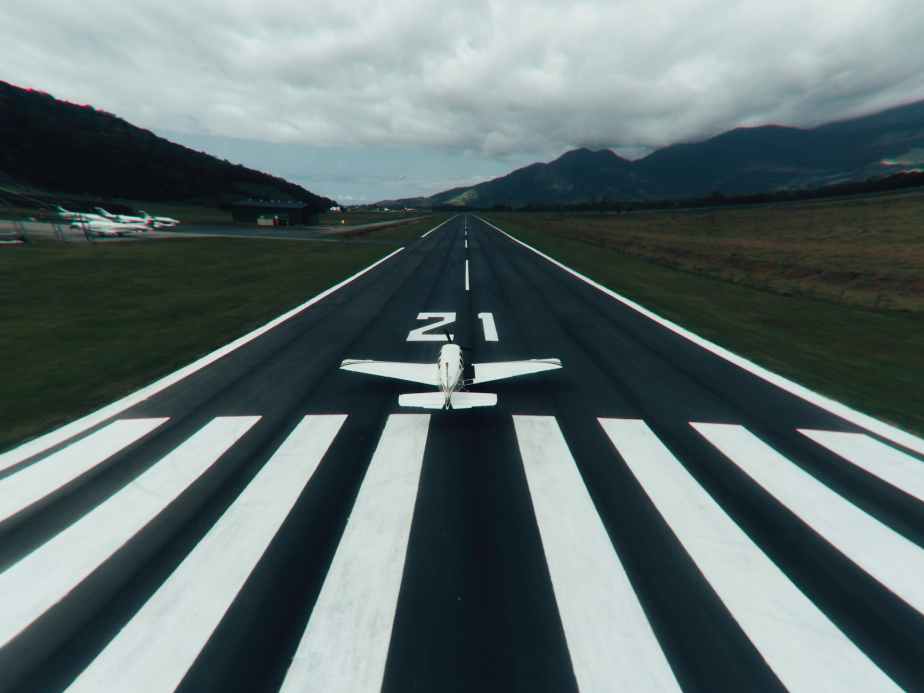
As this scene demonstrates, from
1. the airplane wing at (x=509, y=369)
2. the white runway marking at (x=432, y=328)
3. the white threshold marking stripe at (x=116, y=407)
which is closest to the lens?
the white threshold marking stripe at (x=116, y=407)

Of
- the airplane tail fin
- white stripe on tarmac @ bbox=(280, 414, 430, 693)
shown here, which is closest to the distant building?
the airplane tail fin

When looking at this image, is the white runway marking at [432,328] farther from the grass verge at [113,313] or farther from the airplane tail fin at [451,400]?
the grass verge at [113,313]

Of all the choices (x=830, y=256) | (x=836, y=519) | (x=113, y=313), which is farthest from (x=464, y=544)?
(x=830, y=256)

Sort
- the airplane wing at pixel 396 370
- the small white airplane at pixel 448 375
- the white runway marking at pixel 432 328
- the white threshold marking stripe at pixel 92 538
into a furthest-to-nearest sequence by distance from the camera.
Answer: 1. the white runway marking at pixel 432 328
2. the airplane wing at pixel 396 370
3. the small white airplane at pixel 448 375
4. the white threshold marking stripe at pixel 92 538

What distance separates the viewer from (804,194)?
377 feet

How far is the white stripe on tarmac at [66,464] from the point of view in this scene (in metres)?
5.52

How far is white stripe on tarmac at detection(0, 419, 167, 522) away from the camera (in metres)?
5.52

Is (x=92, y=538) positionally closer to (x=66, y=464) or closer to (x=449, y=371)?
(x=66, y=464)

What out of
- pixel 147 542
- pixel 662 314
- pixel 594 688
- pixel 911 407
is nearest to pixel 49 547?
pixel 147 542

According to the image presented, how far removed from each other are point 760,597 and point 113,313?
18.9 meters

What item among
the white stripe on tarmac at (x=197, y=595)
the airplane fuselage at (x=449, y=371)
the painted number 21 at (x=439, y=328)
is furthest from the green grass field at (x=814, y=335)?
the white stripe on tarmac at (x=197, y=595)

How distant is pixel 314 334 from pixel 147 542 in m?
8.43

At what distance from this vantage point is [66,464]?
623 centimetres

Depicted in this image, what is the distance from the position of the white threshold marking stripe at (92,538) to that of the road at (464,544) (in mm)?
28
